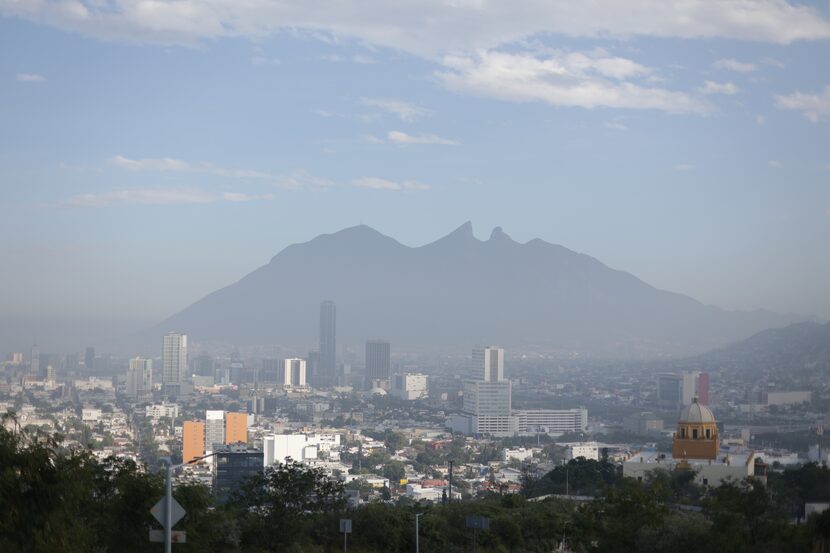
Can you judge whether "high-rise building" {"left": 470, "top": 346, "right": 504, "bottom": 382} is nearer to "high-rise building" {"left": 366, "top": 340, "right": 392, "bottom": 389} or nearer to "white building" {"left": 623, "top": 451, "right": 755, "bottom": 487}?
"high-rise building" {"left": 366, "top": 340, "right": 392, "bottom": 389}

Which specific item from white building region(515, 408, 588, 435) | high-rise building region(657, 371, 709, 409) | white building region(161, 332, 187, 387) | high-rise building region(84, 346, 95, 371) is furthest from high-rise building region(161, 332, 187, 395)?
high-rise building region(657, 371, 709, 409)

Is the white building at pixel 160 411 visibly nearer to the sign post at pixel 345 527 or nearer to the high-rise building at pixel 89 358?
the high-rise building at pixel 89 358

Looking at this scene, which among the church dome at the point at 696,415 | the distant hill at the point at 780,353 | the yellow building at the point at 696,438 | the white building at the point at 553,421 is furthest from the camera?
the distant hill at the point at 780,353

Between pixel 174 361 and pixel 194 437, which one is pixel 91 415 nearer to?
pixel 194 437

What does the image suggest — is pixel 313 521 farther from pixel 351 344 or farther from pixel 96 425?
pixel 351 344

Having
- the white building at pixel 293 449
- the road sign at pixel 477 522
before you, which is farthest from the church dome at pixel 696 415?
the white building at pixel 293 449

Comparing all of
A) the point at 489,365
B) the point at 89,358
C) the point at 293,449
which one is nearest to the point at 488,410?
the point at 489,365
